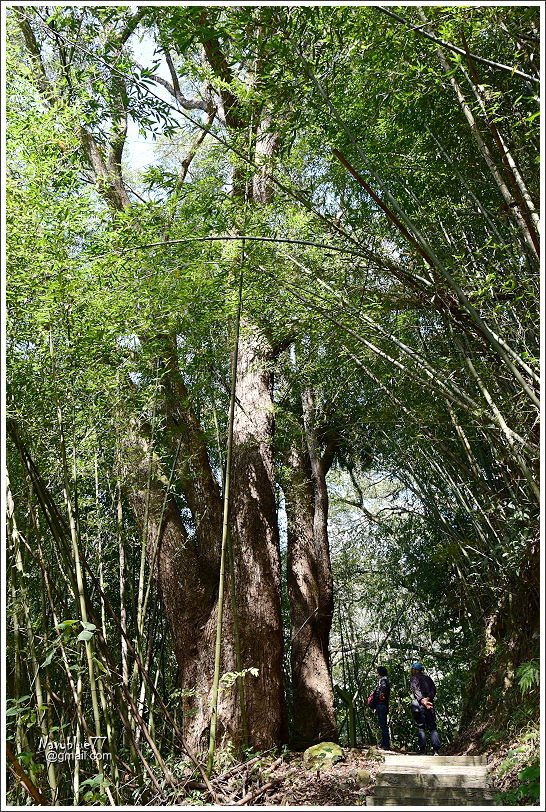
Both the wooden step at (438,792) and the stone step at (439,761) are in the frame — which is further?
the stone step at (439,761)

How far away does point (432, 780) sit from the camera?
386cm

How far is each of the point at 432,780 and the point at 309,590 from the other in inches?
125

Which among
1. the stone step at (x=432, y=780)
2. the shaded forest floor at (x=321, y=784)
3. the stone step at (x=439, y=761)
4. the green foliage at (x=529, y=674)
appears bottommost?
the shaded forest floor at (x=321, y=784)

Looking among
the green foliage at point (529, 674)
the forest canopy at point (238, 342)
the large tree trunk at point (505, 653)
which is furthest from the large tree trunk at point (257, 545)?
the green foliage at point (529, 674)

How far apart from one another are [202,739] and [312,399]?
3845 millimetres

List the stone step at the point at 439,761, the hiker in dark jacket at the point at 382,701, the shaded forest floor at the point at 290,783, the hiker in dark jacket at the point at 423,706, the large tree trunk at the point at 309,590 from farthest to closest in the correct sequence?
the hiker in dark jacket at the point at 382,701
the large tree trunk at the point at 309,590
the hiker in dark jacket at the point at 423,706
the stone step at the point at 439,761
the shaded forest floor at the point at 290,783

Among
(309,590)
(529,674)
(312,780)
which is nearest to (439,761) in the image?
(312,780)

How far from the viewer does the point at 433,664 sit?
10.1m

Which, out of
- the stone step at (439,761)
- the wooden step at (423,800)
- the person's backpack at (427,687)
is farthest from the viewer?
the person's backpack at (427,687)

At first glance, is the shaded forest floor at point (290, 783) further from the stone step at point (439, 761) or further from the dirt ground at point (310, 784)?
the stone step at point (439, 761)

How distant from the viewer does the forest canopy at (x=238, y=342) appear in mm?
2645

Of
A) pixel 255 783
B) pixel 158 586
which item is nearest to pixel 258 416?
pixel 158 586

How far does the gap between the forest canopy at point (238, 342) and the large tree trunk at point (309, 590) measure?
0.10 feet

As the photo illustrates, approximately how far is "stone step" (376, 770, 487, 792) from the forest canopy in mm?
557
